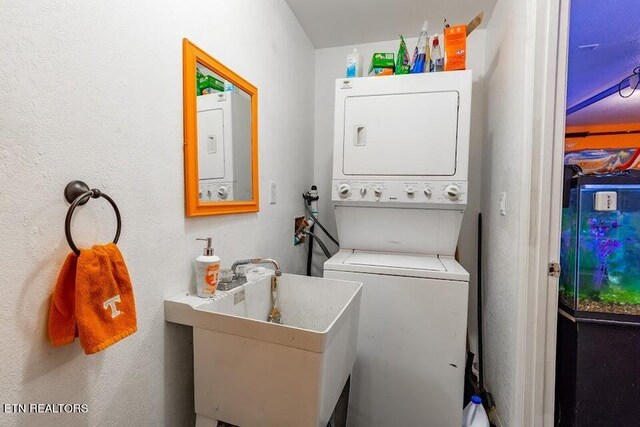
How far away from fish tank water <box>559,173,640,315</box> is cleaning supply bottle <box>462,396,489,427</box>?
0.69 meters

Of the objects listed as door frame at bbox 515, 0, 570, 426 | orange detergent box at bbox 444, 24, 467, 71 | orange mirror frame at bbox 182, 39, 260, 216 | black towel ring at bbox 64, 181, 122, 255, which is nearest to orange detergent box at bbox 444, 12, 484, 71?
orange detergent box at bbox 444, 24, 467, 71

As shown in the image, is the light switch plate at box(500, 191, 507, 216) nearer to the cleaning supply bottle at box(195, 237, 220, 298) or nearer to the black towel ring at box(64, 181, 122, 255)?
the cleaning supply bottle at box(195, 237, 220, 298)

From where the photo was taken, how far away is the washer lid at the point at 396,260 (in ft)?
5.10

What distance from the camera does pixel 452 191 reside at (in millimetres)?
1607

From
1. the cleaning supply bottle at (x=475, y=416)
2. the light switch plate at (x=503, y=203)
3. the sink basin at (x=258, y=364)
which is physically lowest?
the cleaning supply bottle at (x=475, y=416)

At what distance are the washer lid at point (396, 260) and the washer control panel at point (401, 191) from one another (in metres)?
0.35

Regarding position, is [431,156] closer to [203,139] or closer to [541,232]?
[541,232]

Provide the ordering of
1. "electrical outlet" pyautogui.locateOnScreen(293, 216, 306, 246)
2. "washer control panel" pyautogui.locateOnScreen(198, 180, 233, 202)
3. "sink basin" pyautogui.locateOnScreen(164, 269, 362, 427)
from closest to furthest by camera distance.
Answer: "sink basin" pyautogui.locateOnScreen(164, 269, 362, 427)
"washer control panel" pyautogui.locateOnScreen(198, 180, 233, 202)
"electrical outlet" pyautogui.locateOnScreen(293, 216, 306, 246)

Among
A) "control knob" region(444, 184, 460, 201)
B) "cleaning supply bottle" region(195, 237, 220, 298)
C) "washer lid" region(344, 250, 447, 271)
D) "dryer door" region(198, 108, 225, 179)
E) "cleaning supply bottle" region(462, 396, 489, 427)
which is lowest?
"cleaning supply bottle" region(462, 396, 489, 427)

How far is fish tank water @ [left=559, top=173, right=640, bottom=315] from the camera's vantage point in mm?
1324

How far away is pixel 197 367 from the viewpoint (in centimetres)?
94

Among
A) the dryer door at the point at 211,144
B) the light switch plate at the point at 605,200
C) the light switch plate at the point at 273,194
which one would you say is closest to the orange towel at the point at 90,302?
the dryer door at the point at 211,144

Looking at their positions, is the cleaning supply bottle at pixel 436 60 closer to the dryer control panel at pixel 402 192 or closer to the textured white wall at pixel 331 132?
the textured white wall at pixel 331 132

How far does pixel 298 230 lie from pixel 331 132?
91 cm
